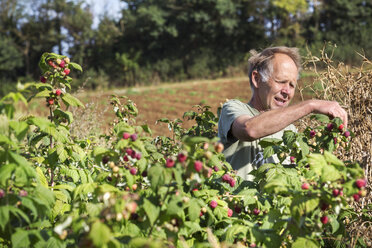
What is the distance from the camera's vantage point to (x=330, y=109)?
2260 mm

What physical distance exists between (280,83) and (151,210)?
201 centimetres

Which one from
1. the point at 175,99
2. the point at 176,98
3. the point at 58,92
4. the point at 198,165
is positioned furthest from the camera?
the point at 176,98

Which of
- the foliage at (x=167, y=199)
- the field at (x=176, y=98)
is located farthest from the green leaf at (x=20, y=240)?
the field at (x=176, y=98)

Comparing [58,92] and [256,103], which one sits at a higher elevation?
[58,92]

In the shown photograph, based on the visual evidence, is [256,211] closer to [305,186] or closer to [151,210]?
[305,186]

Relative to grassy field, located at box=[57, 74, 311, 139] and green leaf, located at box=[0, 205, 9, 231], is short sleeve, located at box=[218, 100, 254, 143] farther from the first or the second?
grassy field, located at box=[57, 74, 311, 139]

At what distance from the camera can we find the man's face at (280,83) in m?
3.19

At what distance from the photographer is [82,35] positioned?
36.5 m

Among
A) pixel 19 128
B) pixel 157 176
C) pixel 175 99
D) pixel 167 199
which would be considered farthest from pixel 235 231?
pixel 175 99

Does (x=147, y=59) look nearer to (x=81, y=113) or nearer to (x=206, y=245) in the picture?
(x=81, y=113)

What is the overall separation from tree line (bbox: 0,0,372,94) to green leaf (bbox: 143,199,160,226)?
100 feet

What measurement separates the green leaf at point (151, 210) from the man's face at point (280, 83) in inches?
76.2

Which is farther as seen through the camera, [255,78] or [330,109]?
[255,78]

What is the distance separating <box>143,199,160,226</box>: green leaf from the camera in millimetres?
1519
